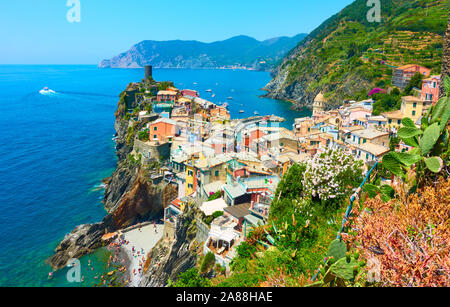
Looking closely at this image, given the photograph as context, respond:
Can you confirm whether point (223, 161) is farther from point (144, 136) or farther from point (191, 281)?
point (144, 136)

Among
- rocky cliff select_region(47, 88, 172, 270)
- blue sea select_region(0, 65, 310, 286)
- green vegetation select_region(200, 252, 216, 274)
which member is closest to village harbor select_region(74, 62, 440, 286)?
green vegetation select_region(200, 252, 216, 274)

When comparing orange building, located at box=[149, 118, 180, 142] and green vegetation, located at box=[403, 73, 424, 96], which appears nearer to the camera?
orange building, located at box=[149, 118, 180, 142]

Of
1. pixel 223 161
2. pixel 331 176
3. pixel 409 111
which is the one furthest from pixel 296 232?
pixel 409 111

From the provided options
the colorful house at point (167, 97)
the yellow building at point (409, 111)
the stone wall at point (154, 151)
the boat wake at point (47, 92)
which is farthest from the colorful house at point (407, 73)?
the boat wake at point (47, 92)

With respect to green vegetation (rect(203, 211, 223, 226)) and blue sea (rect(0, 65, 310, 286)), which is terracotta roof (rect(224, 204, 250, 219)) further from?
blue sea (rect(0, 65, 310, 286))

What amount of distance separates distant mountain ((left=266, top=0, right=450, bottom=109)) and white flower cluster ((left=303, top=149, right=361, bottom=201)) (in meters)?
54.5

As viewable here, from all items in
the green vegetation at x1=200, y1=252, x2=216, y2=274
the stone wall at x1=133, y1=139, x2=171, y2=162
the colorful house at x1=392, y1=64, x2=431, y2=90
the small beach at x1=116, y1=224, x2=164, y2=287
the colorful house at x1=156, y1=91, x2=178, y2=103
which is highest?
the colorful house at x1=392, y1=64, x2=431, y2=90

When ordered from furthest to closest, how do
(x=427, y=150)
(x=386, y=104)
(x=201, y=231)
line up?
(x=386, y=104) < (x=201, y=231) < (x=427, y=150)

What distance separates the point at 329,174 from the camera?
1255 cm

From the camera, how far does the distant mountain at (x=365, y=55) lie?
233 ft

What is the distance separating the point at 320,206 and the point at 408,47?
258 ft

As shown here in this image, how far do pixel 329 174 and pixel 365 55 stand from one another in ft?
275

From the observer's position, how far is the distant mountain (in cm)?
7100

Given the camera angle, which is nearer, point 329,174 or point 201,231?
point 329,174
